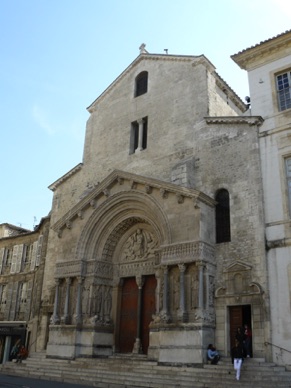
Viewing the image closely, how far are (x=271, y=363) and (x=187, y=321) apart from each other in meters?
2.80

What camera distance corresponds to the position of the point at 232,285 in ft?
44.0

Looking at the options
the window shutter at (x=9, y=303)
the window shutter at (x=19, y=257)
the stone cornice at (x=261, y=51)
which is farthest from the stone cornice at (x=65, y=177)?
the stone cornice at (x=261, y=51)

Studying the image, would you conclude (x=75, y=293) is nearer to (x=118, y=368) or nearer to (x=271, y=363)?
(x=118, y=368)

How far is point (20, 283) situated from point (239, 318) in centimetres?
1558

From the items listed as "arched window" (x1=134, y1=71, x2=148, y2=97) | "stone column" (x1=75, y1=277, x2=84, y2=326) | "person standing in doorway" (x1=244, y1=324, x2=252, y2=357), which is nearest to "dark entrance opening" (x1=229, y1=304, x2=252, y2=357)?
"person standing in doorway" (x1=244, y1=324, x2=252, y2=357)

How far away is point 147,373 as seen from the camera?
12.5 m

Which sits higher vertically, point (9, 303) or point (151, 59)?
point (151, 59)

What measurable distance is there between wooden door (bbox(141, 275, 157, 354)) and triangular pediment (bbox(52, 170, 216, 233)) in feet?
11.8

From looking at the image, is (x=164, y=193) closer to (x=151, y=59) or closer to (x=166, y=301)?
(x=166, y=301)

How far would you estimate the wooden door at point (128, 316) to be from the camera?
1616 centimetres

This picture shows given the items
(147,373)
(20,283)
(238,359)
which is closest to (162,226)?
(147,373)

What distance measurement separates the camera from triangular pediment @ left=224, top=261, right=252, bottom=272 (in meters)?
13.2

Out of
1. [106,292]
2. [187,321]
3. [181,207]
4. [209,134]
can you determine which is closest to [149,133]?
[209,134]

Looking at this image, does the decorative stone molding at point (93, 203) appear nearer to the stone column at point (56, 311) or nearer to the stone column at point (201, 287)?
the stone column at point (56, 311)
